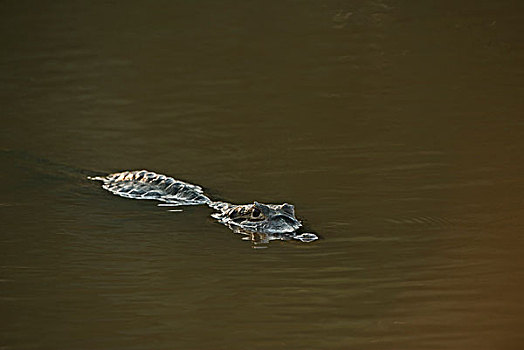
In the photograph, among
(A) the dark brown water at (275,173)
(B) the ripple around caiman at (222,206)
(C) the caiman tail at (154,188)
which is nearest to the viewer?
(A) the dark brown water at (275,173)

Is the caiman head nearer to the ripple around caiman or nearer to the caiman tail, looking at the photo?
the ripple around caiman

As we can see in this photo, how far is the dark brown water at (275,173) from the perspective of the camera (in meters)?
6.66

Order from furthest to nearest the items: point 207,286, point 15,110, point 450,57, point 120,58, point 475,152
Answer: point 120,58
point 450,57
point 15,110
point 475,152
point 207,286

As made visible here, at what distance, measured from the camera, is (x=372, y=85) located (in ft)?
45.2

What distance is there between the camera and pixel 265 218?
8570 millimetres

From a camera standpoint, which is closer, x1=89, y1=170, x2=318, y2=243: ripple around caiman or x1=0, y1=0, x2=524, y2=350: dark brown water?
x1=0, y1=0, x2=524, y2=350: dark brown water

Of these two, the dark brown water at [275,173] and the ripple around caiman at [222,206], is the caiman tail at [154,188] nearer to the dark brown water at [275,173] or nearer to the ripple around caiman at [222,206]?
the ripple around caiman at [222,206]

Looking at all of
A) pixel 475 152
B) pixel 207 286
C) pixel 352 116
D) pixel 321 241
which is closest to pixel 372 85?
pixel 352 116

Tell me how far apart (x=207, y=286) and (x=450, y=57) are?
8.71 meters

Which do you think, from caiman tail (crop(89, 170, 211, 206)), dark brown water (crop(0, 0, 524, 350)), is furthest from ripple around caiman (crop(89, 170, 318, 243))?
dark brown water (crop(0, 0, 524, 350))

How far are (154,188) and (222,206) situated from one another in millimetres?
952

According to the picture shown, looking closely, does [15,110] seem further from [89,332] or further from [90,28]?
[89,332]

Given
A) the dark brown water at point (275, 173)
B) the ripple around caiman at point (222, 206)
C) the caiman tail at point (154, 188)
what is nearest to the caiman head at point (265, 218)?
the ripple around caiman at point (222, 206)

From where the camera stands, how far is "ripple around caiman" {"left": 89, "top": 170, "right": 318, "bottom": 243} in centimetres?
845
